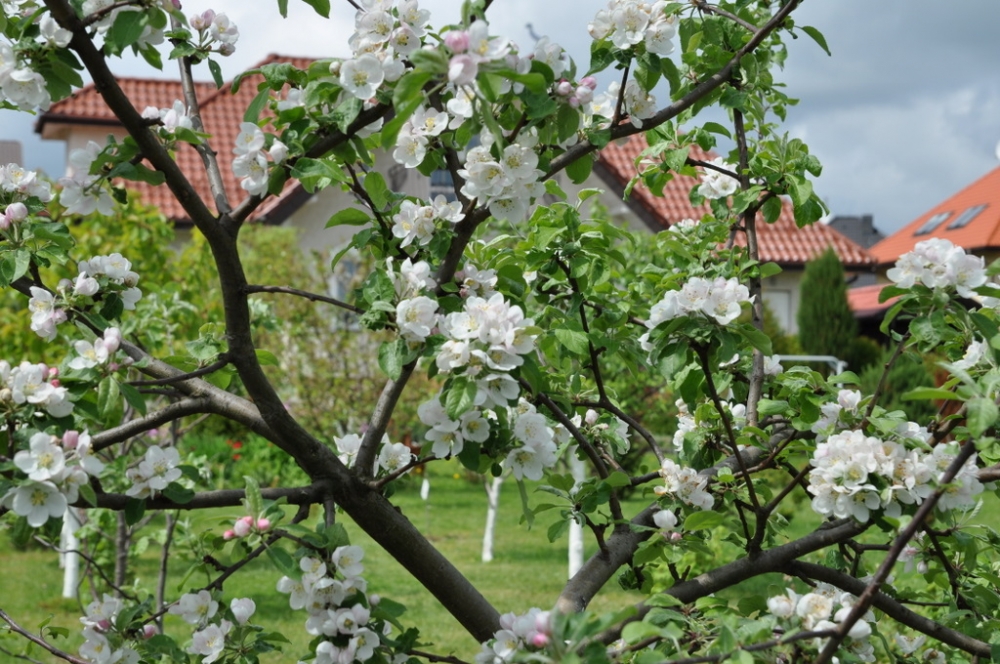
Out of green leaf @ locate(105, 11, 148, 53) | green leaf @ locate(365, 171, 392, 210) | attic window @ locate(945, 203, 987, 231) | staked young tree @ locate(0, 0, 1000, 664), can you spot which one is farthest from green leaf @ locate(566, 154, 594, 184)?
attic window @ locate(945, 203, 987, 231)

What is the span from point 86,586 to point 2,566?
6.15 ft

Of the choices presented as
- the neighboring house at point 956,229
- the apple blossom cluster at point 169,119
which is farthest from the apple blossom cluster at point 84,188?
the neighboring house at point 956,229

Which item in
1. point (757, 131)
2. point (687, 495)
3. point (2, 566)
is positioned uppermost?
point (757, 131)

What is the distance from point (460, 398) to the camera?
57.7 inches

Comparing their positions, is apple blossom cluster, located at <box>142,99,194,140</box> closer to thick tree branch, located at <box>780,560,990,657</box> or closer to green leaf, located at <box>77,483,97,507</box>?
green leaf, located at <box>77,483,97,507</box>

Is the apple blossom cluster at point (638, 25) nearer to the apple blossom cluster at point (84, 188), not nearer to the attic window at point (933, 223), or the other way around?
the apple blossom cluster at point (84, 188)

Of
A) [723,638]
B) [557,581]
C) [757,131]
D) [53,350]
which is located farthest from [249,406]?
[557,581]

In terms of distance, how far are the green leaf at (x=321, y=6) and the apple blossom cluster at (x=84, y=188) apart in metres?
0.44

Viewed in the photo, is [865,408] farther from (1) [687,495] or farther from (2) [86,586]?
(2) [86,586]

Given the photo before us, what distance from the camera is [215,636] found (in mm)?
1787

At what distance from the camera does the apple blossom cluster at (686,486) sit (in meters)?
2.02

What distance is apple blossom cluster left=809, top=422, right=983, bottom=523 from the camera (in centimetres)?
161

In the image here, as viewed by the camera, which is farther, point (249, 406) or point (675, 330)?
point (249, 406)

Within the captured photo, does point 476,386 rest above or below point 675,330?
below
